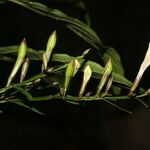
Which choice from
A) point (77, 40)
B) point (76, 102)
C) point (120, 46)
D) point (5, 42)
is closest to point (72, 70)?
point (76, 102)

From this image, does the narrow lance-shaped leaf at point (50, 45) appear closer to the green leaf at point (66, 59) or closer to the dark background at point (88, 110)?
the green leaf at point (66, 59)

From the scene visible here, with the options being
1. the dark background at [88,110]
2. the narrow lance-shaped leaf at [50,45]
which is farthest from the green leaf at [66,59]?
the dark background at [88,110]

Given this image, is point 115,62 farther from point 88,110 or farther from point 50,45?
point 88,110

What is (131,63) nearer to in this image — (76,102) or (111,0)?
(111,0)

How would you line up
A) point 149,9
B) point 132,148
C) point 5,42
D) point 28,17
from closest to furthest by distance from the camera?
1. point 5,42
2. point 28,17
3. point 149,9
4. point 132,148

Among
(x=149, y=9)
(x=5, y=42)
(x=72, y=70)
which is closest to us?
(x=72, y=70)

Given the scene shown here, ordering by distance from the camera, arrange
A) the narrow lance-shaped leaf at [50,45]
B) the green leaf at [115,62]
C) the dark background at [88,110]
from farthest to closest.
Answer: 1. the dark background at [88,110]
2. the green leaf at [115,62]
3. the narrow lance-shaped leaf at [50,45]

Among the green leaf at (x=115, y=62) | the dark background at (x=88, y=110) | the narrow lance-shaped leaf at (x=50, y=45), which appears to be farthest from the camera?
the dark background at (x=88, y=110)

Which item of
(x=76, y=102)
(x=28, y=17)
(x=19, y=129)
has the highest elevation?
(x=76, y=102)
